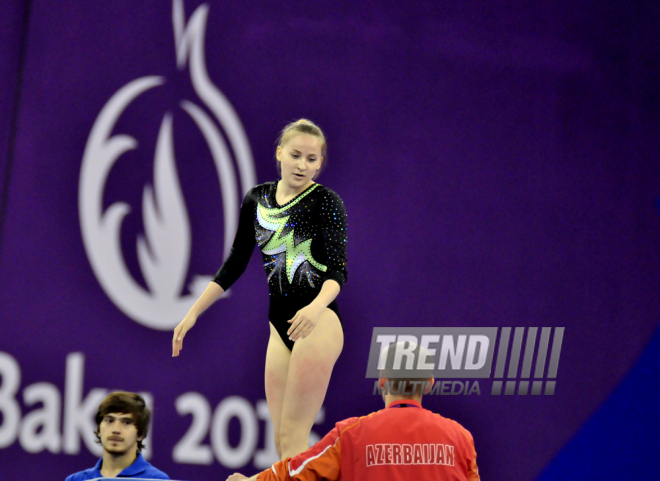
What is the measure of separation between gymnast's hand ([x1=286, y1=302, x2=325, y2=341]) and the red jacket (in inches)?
14.8

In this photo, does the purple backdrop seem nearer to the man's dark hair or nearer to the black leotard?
the man's dark hair

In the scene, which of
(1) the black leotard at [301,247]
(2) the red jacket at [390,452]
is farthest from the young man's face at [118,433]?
(2) the red jacket at [390,452]

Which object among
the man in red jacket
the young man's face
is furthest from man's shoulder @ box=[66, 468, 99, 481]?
the man in red jacket

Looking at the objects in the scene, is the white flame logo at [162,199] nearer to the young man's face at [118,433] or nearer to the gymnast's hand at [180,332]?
the young man's face at [118,433]

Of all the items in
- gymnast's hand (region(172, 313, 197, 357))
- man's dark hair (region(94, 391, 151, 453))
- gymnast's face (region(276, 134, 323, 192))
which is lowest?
man's dark hair (region(94, 391, 151, 453))

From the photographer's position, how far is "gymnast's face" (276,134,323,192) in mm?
2781

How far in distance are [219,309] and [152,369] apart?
0.58m

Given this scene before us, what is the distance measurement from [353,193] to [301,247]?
1.58 meters

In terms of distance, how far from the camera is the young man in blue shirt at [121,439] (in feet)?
9.68

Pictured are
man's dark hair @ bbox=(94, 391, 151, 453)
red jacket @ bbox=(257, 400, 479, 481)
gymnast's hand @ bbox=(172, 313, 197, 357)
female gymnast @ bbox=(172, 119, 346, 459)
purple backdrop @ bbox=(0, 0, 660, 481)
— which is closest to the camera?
red jacket @ bbox=(257, 400, 479, 481)

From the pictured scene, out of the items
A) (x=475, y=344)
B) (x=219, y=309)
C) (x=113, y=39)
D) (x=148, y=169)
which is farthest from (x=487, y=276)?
(x=113, y=39)

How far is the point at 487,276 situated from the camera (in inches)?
164

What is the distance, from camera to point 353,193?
14.1 ft

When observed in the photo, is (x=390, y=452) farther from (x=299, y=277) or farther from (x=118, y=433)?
(x=118, y=433)
